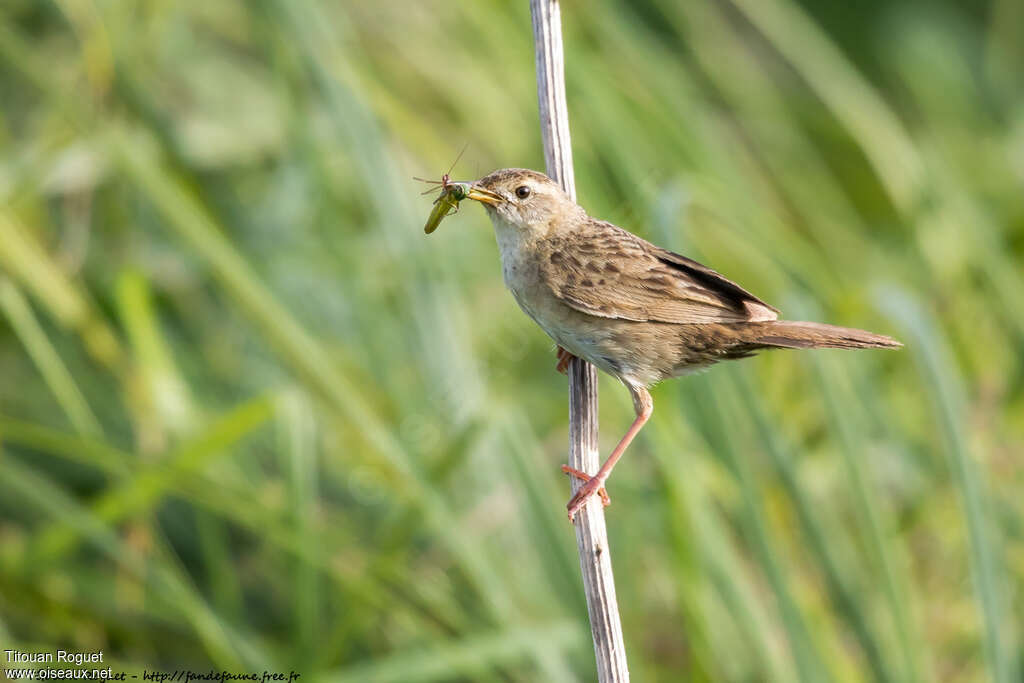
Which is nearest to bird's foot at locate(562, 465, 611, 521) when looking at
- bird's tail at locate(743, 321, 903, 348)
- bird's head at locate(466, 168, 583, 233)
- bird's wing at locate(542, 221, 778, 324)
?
bird's wing at locate(542, 221, 778, 324)

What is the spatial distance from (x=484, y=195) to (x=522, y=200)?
0.10m

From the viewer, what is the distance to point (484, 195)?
2852 mm

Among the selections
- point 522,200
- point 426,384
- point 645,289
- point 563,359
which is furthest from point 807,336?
point 426,384

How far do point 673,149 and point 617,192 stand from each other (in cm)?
33

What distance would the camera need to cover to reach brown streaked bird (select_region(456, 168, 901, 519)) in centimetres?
265

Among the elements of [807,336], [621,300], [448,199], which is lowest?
[807,336]

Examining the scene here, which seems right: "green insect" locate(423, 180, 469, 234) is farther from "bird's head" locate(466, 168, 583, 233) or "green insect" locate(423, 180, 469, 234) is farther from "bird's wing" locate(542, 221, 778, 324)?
"bird's wing" locate(542, 221, 778, 324)

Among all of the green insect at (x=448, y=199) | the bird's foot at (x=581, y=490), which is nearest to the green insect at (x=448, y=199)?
the green insect at (x=448, y=199)

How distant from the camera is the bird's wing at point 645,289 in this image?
2672mm

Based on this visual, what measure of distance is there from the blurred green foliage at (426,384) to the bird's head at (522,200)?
37 cm

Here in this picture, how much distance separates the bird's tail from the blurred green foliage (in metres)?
0.47

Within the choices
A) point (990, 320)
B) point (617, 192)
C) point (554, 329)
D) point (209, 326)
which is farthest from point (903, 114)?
point (554, 329)

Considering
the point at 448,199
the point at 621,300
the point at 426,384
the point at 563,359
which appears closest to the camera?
the point at 621,300

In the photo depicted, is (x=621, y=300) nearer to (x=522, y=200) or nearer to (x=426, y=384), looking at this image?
(x=522, y=200)
